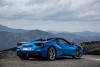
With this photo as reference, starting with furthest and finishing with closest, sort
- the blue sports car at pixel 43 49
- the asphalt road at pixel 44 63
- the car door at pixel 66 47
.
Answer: the car door at pixel 66 47
the blue sports car at pixel 43 49
the asphalt road at pixel 44 63

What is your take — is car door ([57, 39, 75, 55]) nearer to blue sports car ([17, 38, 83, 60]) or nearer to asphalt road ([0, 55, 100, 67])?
blue sports car ([17, 38, 83, 60])

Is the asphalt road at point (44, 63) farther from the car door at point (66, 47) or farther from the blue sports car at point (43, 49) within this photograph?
the car door at point (66, 47)

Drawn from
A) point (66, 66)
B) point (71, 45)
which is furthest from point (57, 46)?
point (66, 66)

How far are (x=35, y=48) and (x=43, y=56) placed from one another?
0.55m

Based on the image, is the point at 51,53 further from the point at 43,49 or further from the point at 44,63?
the point at 44,63

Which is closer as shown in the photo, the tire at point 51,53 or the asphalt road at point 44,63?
the asphalt road at point 44,63

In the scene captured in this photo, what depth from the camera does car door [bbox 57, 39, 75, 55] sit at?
16500mm

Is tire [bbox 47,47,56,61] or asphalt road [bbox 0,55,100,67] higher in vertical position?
tire [bbox 47,47,56,61]

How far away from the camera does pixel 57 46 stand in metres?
15.9

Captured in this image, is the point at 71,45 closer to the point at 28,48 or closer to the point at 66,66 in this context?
→ the point at 28,48

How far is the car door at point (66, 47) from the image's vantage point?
1650 centimetres

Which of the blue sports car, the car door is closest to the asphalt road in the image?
the blue sports car

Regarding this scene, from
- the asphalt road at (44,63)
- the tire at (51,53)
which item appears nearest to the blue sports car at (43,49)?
the tire at (51,53)

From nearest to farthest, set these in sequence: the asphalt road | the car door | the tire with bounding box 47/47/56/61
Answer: the asphalt road, the tire with bounding box 47/47/56/61, the car door
